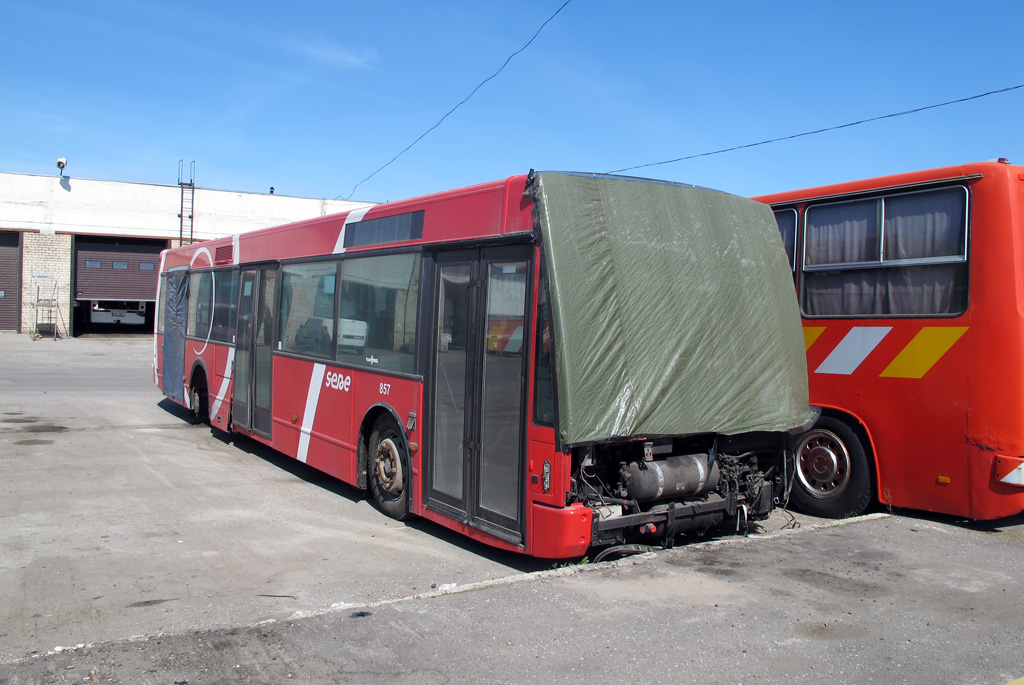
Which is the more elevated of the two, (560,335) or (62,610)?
(560,335)

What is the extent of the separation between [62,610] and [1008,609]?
6128mm

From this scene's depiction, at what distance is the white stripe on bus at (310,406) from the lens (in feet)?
29.7

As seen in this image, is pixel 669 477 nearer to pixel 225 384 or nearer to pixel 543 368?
pixel 543 368

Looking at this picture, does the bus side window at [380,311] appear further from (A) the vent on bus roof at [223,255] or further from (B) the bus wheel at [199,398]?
(B) the bus wheel at [199,398]

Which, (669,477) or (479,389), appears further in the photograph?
(479,389)

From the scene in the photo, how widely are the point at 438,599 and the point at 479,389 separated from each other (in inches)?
67.9

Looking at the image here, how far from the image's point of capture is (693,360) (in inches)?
242

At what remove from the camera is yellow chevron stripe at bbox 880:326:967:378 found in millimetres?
7160

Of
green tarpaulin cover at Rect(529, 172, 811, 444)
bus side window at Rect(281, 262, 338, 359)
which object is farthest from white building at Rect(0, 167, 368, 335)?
green tarpaulin cover at Rect(529, 172, 811, 444)

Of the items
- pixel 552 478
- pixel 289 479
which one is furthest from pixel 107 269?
pixel 552 478

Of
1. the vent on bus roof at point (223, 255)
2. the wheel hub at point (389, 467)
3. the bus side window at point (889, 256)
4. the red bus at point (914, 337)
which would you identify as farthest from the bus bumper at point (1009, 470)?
the vent on bus roof at point (223, 255)

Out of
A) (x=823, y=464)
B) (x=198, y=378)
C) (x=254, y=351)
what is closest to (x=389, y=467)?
(x=254, y=351)

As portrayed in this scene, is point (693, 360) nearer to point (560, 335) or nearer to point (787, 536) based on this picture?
point (560, 335)

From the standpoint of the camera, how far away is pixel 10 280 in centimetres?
3347
